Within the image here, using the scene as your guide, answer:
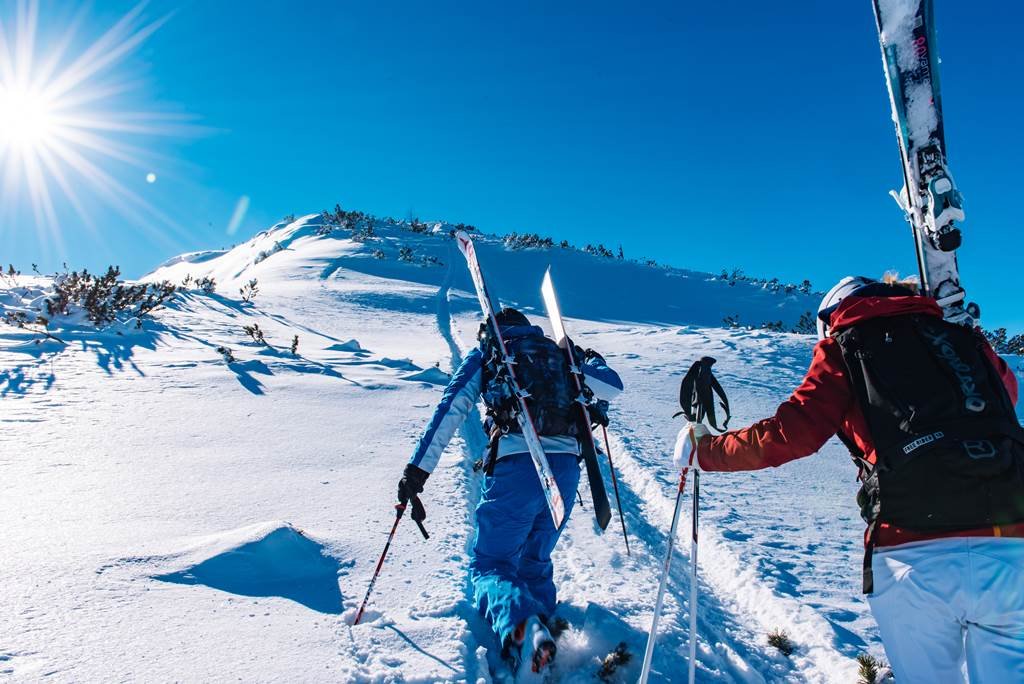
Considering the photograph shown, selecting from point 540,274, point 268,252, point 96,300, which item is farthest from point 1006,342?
Result: point 268,252

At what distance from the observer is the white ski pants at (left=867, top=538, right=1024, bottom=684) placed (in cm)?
161

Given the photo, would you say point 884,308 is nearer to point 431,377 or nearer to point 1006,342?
point 431,377

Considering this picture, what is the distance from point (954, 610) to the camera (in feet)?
5.53

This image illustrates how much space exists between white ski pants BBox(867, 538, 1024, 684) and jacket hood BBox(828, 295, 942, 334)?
0.77 meters

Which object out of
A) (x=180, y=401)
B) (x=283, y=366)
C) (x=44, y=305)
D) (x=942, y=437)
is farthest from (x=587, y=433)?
(x=44, y=305)

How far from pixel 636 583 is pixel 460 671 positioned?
5.39ft

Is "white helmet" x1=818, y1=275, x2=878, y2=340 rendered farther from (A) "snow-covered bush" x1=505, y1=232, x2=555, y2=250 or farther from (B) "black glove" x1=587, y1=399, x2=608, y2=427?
(A) "snow-covered bush" x1=505, y1=232, x2=555, y2=250

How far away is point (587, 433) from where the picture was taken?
3422 mm

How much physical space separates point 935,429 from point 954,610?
22.2 inches

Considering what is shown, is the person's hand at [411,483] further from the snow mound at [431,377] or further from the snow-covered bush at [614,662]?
the snow mound at [431,377]

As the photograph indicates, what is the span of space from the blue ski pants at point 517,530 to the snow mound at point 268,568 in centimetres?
84

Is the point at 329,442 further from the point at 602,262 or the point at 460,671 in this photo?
the point at 602,262

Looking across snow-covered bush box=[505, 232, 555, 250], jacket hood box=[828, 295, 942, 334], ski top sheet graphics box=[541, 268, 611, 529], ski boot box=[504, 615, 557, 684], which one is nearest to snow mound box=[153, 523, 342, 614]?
ski boot box=[504, 615, 557, 684]

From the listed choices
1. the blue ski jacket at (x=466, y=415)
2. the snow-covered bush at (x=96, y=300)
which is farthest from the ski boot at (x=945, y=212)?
the snow-covered bush at (x=96, y=300)
